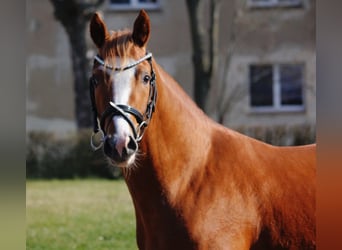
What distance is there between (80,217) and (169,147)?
396 centimetres

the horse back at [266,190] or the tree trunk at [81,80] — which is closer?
the horse back at [266,190]

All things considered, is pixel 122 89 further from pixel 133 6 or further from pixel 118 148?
pixel 133 6

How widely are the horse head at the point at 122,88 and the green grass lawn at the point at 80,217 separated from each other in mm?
2478

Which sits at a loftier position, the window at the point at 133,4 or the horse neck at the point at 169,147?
the window at the point at 133,4

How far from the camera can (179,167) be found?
2.70 metres

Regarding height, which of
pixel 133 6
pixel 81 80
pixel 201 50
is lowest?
pixel 81 80

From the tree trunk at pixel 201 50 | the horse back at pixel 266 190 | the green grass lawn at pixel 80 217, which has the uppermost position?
the tree trunk at pixel 201 50

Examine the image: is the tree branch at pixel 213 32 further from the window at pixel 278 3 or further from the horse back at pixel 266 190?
the horse back at pixel 266 190

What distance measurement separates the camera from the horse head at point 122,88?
2.35m

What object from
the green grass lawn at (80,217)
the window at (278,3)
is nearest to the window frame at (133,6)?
the window at (278,3)

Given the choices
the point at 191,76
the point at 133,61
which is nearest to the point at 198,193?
the point at 133,61

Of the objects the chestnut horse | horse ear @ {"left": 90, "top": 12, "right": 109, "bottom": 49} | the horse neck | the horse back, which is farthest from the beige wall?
horse ear @ {"left": 90, "top": 12, "right": 109, "bottom": 49}

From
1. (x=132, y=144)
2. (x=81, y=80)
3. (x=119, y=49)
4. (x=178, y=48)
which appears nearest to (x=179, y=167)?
(x=132, y=144)

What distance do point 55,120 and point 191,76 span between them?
9.31 feet
